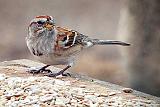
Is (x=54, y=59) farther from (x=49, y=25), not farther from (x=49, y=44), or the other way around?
(x=49, y=25)

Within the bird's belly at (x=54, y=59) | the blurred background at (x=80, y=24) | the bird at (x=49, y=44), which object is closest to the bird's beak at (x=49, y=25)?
the bird at (x=49, y=44)

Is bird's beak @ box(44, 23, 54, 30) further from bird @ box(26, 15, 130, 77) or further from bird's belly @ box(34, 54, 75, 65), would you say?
bird's belly @ box(34, 54, 75, 65)

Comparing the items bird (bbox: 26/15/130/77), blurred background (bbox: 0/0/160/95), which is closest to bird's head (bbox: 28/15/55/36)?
bird (bbox: 26/15/130/77)

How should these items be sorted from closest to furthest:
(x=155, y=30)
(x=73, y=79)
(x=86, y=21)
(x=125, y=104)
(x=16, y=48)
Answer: (x=125, y=104) < (x=73, y=79) < (x=155, y=30) < (x=16, y=48) < (x=86, y=21)

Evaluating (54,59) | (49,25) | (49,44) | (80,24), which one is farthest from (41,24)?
(80,24)

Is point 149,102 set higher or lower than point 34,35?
lower

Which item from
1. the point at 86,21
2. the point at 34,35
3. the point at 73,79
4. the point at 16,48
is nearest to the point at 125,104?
the point at 73,79

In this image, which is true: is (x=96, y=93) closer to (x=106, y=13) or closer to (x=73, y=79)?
(x=73, y=79)
